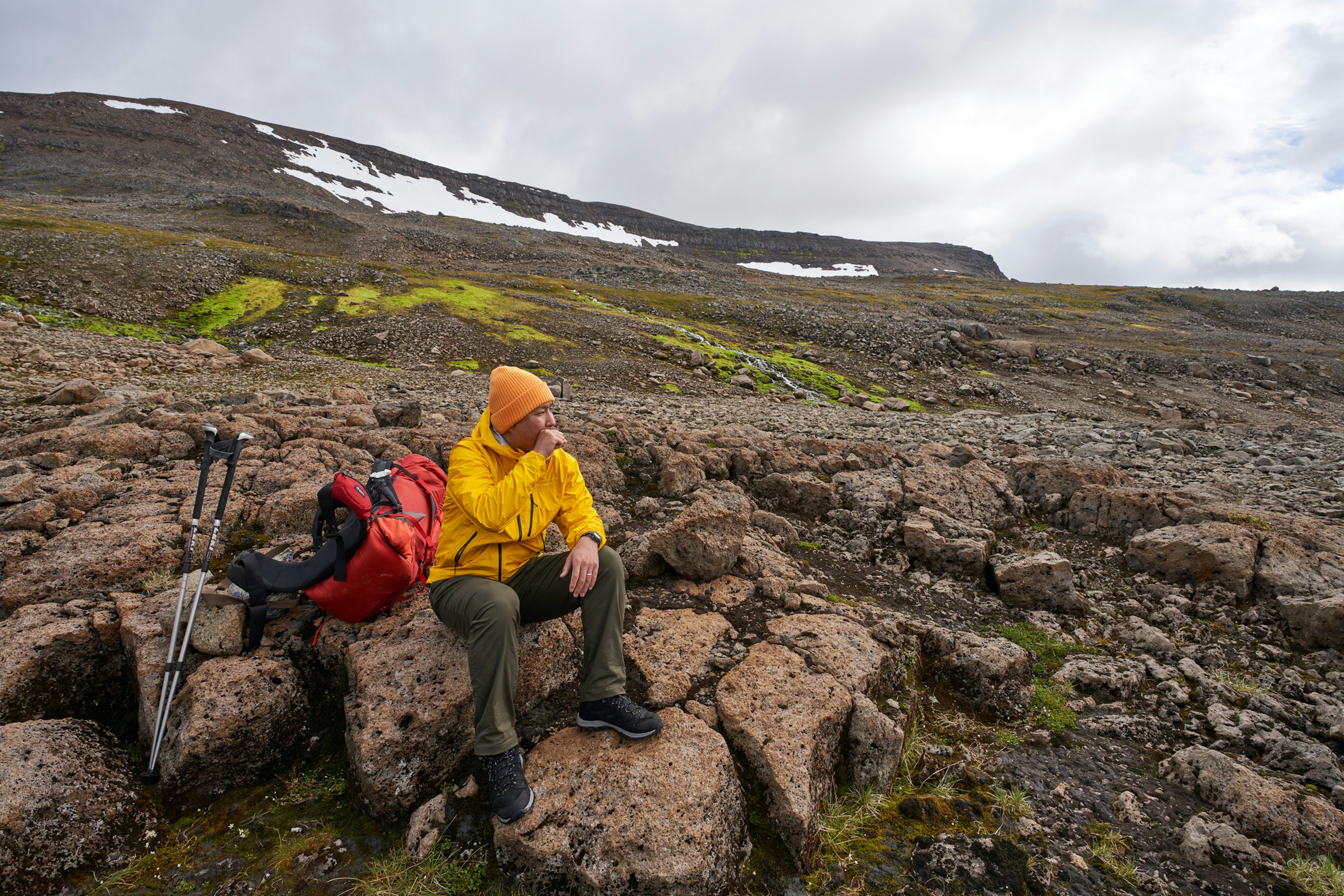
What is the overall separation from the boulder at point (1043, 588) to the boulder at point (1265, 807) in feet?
9.19

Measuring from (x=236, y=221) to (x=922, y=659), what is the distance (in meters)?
84.2

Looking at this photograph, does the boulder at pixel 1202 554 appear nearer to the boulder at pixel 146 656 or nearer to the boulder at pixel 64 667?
the boulder at pixel 146 656

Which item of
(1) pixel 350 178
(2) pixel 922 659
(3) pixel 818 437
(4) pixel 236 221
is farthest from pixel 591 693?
(1) pixel 350 178

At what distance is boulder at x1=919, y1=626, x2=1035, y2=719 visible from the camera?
5.59 m

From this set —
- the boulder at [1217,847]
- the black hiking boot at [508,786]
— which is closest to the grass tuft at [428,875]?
the black hiking boot at [508,786]

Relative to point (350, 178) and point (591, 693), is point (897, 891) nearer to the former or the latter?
point (591, 693)

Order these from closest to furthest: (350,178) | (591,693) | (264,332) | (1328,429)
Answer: (591,693) < (1328,429) < (264,332) < (350,178)

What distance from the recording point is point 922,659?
240 inches

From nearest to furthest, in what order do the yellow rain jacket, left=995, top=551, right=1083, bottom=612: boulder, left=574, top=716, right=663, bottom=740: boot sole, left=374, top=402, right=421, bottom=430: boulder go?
1. left=574, top=716, right=663, bottom=740: boot sole
2. the yellow rain jacket
3. left=995, top=551, right=1083, bottom=612: boulder
4. left=374, top=402, right=421, bottom=430: boulder

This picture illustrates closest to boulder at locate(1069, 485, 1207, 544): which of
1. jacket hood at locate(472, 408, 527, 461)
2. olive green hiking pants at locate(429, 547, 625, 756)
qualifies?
olive green hiking pants at locate(429, 547, 625, 756)

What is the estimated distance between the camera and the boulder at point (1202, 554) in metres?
7.39

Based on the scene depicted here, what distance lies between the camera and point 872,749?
464cm

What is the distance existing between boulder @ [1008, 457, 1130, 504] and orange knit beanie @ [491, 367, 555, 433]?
34.0ft

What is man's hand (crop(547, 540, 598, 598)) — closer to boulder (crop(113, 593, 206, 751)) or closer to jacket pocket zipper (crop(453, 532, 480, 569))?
jacket pocket zipper (crop(453, 532, 480, 569))
